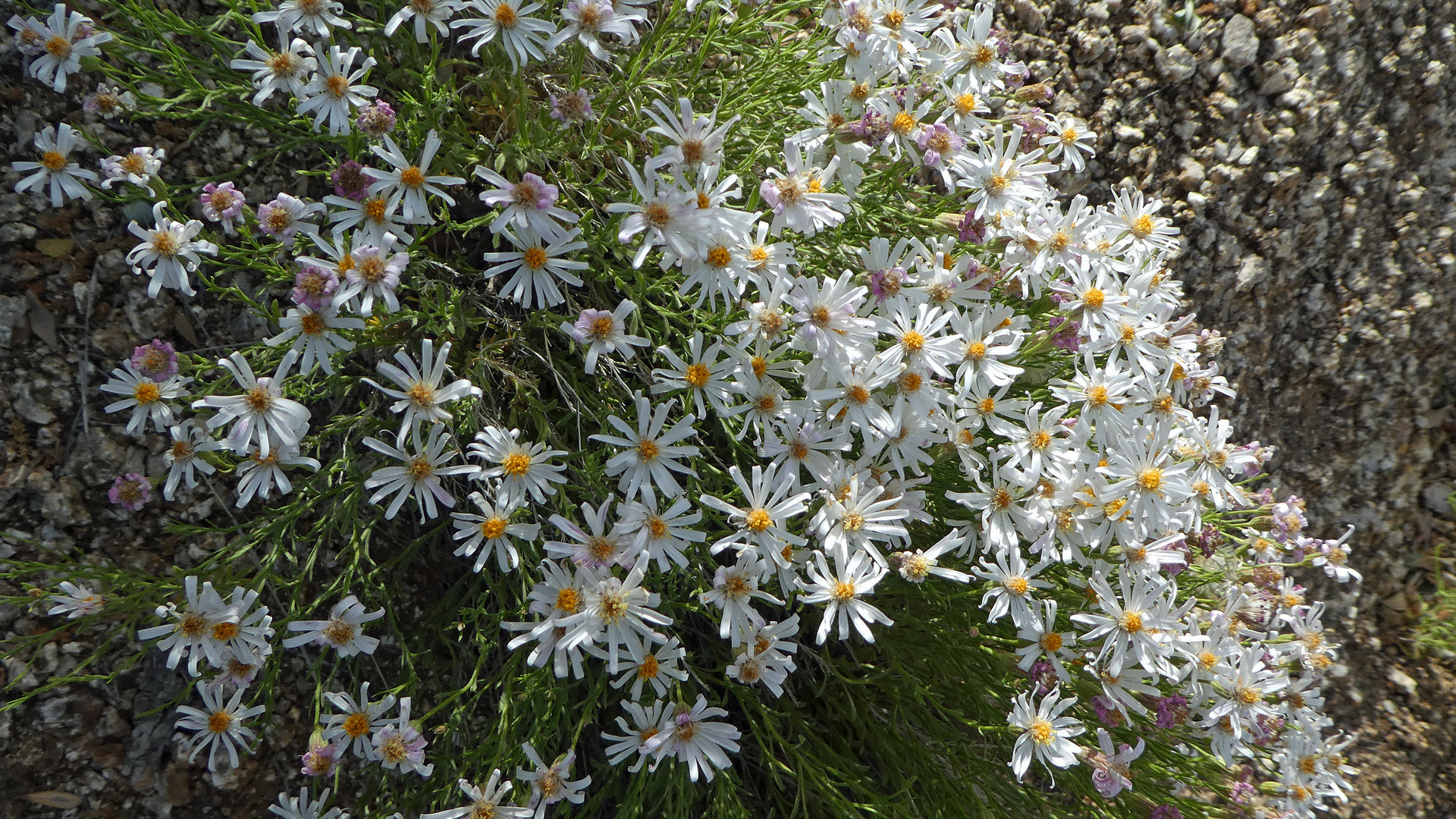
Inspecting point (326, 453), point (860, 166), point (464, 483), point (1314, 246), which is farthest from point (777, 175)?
point (1314, 246)

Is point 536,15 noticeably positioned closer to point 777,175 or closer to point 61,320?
point 777,175

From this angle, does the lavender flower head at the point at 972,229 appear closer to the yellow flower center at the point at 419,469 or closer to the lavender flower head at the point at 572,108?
the lavender flower head at the point at 572,108

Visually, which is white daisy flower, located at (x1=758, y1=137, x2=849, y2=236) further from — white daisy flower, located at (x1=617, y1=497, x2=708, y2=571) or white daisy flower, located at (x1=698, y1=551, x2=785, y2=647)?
white daisy flower, located at (x1=698, y1=551, x2=785, y2=647)

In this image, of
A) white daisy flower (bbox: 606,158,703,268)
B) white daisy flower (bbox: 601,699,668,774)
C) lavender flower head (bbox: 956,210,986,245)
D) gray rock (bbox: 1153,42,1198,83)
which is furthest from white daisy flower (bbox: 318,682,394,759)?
gray rock (bbox: 1153,42,1198,83)

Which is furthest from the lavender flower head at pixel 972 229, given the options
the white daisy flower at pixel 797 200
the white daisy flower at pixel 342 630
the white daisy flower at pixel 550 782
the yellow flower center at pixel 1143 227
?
the white daisy flower at pixel 342 630

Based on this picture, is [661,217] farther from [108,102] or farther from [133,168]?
[108,102]

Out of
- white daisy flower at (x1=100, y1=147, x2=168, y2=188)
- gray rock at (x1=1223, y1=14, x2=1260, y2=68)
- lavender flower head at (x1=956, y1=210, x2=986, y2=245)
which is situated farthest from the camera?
gray rock at (x1=1223, y1=14, x2=1260, y2=68)
